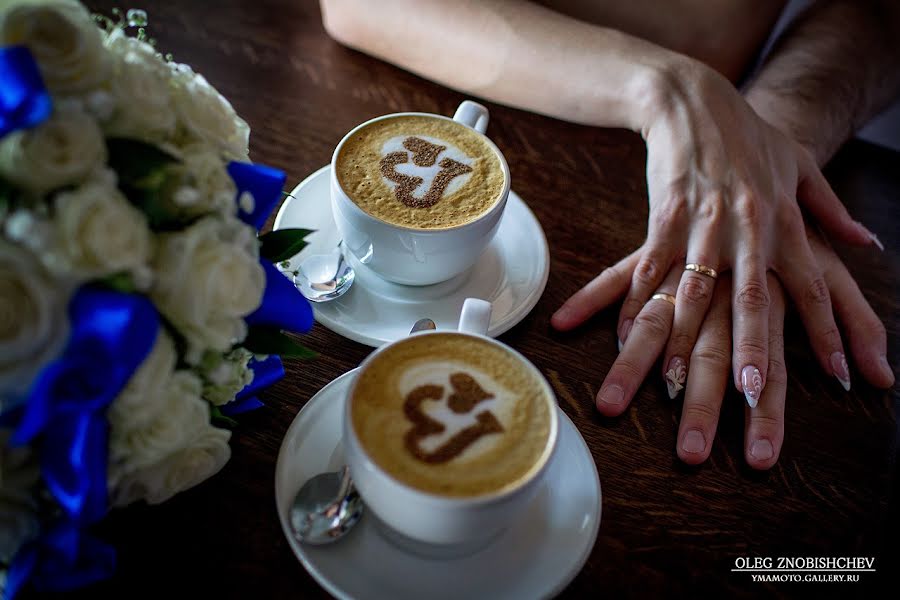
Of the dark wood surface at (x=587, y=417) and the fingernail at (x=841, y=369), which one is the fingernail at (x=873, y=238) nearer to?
the dark wood surface at (x=587, y=417)

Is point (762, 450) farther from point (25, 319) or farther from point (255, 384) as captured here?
point (25, 319)

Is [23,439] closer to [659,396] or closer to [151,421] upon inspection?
[151,421]

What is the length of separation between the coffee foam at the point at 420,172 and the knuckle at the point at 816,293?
0.48 meters

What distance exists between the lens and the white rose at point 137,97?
43 centimetres

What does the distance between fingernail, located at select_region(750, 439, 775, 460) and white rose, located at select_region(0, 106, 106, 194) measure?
693 millimetres

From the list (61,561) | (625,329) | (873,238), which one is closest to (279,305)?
(61,561)

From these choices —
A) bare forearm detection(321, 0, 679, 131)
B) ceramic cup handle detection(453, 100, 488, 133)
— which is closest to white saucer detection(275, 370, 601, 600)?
ceramic cup handle detection(453, 100, 488, 133)

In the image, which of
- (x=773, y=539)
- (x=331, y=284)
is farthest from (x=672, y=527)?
(x=331, y=284)

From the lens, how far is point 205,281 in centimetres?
43

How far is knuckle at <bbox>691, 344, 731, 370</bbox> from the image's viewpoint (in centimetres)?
82

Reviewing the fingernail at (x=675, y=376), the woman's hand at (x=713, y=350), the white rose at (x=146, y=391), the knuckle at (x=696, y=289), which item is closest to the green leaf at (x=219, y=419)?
the white rose at (x=146, y=391)

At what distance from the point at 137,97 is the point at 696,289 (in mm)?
738

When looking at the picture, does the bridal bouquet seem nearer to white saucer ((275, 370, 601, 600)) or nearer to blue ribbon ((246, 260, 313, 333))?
blue ribbon ((246, 260, 313, 333))

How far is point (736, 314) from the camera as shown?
0.88 m
